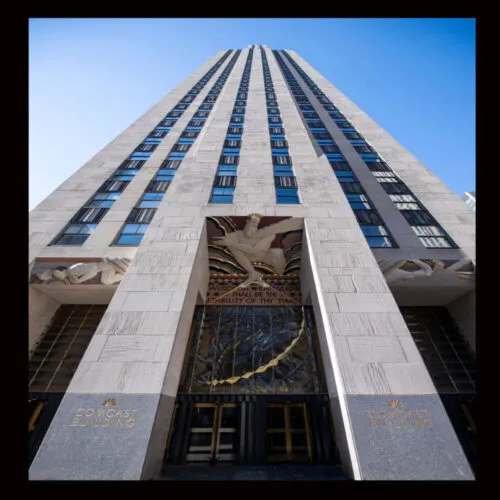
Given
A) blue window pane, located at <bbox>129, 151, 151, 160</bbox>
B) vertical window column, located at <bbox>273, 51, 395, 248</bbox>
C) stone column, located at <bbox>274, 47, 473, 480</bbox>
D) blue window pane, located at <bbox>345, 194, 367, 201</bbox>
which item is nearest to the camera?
stone column, located at <bbox>274, 47, 473, 480</bbox>

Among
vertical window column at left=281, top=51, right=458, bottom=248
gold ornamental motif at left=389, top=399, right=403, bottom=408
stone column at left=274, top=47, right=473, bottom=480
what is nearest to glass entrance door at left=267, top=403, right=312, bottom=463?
stone column at left=274, top=47, right=473, bottom=480

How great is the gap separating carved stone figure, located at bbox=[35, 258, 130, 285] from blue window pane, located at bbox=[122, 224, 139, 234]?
261cm

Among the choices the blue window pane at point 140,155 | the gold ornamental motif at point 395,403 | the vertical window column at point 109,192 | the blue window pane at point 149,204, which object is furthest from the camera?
the blue window pane at point 140,155

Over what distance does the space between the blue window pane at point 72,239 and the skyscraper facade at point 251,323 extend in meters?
0.08

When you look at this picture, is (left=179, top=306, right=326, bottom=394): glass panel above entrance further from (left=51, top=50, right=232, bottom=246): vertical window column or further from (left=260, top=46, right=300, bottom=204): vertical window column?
(left=51, top=50, right=232, bottom=246): vertical window column

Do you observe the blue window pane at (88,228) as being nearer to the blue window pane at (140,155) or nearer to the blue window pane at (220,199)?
the blue window pane at (220,199)

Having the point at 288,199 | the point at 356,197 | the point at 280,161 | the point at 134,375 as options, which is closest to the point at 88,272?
the point at 134,375

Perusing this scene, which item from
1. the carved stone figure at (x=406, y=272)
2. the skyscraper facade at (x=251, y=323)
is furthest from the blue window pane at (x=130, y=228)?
the carved stone figure at (x=406, y=272)

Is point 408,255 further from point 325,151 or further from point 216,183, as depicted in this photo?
point 325,151

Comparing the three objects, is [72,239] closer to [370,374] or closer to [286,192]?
[286,192]

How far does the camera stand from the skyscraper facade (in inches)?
253

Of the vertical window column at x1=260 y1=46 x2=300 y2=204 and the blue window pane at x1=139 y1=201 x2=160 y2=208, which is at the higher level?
Answer: the vertical window column at x1=260 y1=46 x2=300 y2=204

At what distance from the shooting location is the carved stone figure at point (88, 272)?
36.1 ft
